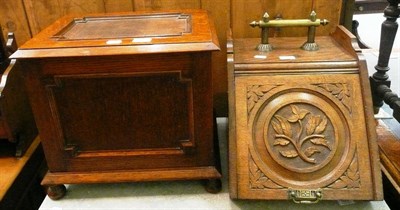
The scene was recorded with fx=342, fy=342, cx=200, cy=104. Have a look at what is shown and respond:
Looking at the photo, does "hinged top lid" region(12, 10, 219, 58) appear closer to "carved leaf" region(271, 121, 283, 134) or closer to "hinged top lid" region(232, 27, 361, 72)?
"hinged top lid" region(232, 27, 361, 72)

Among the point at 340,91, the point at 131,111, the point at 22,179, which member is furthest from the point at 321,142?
the point at 22,179

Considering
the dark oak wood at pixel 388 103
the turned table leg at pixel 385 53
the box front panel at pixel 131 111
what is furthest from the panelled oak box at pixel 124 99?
the turned table leg at pixel 385 53

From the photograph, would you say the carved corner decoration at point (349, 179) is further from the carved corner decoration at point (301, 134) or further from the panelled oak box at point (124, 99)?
the panelled oak box at point (124, 99)

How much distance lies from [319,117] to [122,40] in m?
0.56

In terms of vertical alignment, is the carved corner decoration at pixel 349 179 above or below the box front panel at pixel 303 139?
below

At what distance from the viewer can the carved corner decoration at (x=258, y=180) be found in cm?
90

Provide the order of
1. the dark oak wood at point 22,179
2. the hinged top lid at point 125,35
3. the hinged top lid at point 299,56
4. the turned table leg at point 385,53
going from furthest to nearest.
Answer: the turned table leg at point 385,53 → the dark oak wood at point 22,179 → the hinged top lid at point 299,56 → the hinged top lid at point 125,35

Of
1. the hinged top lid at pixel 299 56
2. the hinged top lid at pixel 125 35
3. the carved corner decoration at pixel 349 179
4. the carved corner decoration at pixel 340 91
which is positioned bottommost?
the carved corner decoration at pixel 349 179

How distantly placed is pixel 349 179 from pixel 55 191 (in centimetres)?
84

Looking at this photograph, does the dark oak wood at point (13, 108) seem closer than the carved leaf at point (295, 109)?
No

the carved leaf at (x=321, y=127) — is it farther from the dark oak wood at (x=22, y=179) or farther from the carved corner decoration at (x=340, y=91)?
the dark oak wood at (x=22, y=179)

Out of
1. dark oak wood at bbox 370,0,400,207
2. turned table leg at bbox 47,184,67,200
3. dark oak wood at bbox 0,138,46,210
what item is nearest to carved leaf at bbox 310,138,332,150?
dark oak wood at bbox 370,0,400,207

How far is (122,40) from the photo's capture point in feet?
2.94

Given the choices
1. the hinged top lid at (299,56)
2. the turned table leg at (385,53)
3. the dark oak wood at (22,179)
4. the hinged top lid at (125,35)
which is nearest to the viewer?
the hinged top lid at (125,35)
